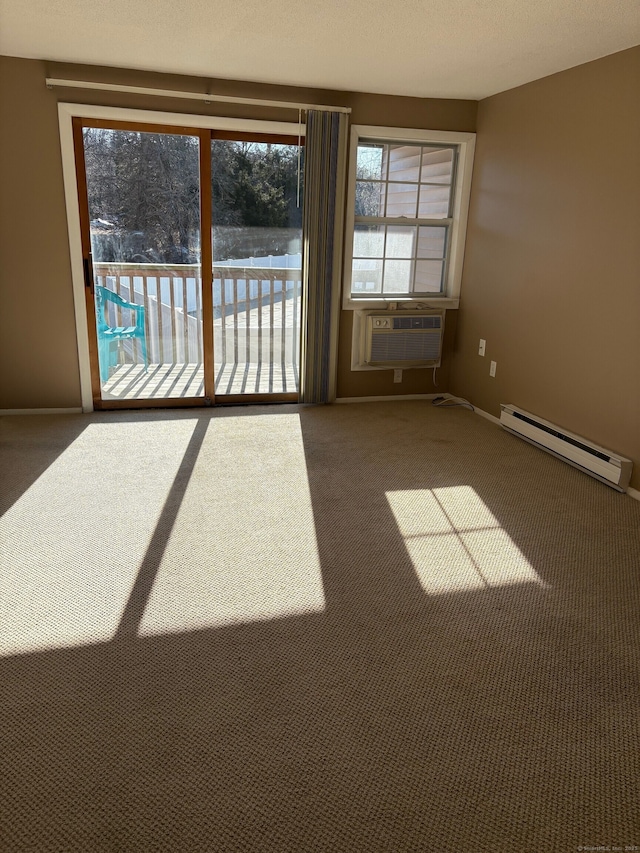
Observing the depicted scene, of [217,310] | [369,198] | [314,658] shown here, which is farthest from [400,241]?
[314,658]

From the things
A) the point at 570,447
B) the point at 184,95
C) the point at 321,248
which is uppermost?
the point at 184,95

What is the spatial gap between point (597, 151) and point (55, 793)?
3.96m

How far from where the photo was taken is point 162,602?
2.38m

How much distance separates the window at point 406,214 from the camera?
190 inches

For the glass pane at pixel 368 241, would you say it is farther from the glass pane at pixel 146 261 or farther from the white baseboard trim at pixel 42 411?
the white baseboard trim at pixel 42 411

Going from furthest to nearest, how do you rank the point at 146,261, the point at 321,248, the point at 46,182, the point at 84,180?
the point at 321,248 < the point at 146,261 < the point at 84,180 < the point at 46,182

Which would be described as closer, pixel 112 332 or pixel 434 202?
pixel 112 332

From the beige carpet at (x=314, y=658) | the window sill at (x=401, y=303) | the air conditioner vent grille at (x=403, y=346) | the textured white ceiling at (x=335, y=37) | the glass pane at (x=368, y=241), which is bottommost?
the beige carpet at (x=314, y=658)

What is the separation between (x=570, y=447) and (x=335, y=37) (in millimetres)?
2694

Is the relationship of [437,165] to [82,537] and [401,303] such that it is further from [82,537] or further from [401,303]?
[82,537]

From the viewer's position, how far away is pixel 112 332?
4.79 m

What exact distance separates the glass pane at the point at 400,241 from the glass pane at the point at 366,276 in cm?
15

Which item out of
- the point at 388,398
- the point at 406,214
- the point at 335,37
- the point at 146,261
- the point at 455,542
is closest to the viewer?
the point at 455,542

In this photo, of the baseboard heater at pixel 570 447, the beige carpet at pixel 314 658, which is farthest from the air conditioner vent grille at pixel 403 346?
the beige carpet at pixel 314 658
